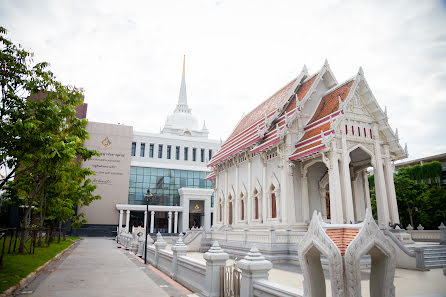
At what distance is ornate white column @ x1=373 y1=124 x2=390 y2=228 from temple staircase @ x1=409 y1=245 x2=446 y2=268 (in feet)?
7.70

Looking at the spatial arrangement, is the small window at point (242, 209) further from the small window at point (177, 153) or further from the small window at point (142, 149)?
the small window at point (142, 149)

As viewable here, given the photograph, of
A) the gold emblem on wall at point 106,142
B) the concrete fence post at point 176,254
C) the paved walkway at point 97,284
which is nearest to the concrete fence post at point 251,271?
the paved walkway at point 97,284

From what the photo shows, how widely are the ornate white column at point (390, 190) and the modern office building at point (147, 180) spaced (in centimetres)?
3384

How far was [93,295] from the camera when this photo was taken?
8125mm

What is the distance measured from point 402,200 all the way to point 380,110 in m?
24.6

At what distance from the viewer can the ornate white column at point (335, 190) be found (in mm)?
14977

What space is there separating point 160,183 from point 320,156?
3885 cm

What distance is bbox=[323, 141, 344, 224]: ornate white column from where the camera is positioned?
15.0 m

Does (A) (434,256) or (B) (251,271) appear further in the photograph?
(A) (434,256)

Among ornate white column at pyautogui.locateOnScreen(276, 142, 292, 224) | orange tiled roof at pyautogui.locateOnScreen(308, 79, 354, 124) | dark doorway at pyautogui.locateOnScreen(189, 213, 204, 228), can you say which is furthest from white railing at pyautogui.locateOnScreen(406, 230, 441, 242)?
dark doorway at pyautogui.locateOnScreen(189, 213, 204, 228)

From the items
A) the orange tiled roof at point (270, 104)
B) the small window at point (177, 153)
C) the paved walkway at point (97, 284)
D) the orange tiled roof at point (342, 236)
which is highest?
the small window at point (177, 153)

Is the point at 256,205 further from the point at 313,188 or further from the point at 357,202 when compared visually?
the point at 357,202

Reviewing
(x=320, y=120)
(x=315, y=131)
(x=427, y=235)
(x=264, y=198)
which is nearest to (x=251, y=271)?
(x=315, y=131)

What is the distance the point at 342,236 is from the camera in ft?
13.7
